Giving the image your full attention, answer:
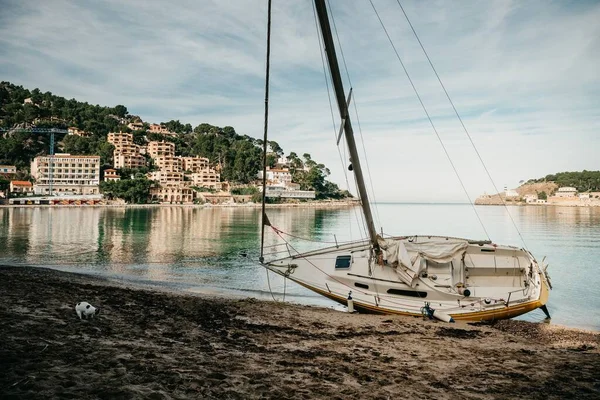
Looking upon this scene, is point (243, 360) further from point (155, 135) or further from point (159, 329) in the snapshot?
point (155, 135)

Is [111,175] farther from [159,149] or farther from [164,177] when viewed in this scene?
[159,149]

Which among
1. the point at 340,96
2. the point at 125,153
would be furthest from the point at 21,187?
the point at 340,96

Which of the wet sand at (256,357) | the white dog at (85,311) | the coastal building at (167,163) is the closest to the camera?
the wet sand at (256,357)

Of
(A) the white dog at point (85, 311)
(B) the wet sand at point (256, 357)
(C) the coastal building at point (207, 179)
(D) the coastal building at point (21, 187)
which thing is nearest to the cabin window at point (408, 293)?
(B) the wet sand at point (256, 357)

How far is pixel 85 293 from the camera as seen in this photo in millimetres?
12125

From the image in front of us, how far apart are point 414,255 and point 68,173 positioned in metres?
149

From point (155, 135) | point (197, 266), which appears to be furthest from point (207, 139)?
point (197, 266)

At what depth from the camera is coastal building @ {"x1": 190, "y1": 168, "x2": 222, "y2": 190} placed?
155 m

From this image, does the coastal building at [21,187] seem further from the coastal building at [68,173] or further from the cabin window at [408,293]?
the cabin window at [408,293]

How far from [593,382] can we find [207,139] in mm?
196203

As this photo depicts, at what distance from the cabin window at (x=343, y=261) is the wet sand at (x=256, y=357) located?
8.84 ft

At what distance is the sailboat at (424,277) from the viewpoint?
39.2 feet

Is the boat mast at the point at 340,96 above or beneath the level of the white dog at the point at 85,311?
above

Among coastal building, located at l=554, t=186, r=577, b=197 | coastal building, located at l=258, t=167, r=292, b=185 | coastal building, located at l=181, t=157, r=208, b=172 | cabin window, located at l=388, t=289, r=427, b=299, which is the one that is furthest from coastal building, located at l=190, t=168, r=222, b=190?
coastal building, located at l=554, t=186, r=577, b=197
